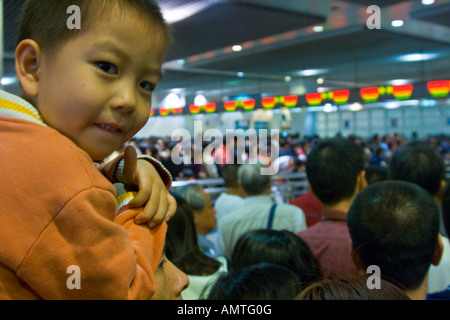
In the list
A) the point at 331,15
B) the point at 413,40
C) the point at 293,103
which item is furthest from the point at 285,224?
the point at 293,103

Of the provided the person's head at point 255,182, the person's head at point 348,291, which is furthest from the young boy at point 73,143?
the person's head at point 255,182

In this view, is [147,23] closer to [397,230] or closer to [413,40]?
[397,230]

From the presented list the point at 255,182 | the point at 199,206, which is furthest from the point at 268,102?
the point at 199,206

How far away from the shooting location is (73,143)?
74 centimetres

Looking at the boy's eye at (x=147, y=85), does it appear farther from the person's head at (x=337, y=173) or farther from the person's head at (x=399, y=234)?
the person's head at (x=337, y=173)

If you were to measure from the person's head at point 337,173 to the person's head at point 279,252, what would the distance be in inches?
27.0

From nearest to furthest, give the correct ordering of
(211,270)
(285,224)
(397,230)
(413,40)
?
(397,230) < (211,270) < (285,224) < (413,40)

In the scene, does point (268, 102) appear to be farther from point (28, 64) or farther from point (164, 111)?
point (28, 64)

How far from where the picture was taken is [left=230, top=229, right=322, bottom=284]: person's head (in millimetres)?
1830

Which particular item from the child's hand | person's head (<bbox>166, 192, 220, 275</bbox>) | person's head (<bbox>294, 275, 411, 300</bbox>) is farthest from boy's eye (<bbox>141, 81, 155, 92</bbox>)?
person's head (<bbox>166, 192, 220, 275</bbox>)

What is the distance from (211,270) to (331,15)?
6100 millimetres

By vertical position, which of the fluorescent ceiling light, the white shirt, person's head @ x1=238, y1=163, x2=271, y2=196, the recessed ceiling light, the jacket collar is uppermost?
the fluorescent ceiling light

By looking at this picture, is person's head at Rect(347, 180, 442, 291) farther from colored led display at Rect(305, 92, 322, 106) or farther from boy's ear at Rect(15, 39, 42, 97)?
colored led display at Rect(305, 92, 322, 106)
